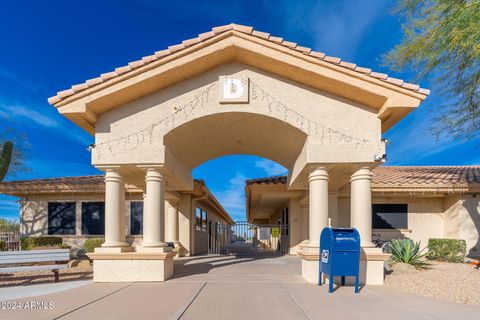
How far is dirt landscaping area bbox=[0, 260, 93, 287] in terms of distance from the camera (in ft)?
27.1

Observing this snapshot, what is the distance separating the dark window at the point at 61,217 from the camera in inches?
591

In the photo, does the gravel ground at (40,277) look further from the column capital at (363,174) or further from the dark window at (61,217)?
the column capital at (363,174)

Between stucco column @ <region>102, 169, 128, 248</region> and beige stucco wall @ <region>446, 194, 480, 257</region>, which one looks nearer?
stucco column @ <region>102, 169, 128, 248</region>

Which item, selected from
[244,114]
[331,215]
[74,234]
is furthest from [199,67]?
[74,234]

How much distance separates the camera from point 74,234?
1501 cm

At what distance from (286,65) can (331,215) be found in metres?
7.60

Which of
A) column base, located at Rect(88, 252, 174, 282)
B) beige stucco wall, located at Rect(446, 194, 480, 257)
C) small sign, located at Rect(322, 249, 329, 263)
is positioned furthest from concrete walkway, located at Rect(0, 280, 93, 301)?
beige stucco wall, located at Rect(446, 194, 480, 257)

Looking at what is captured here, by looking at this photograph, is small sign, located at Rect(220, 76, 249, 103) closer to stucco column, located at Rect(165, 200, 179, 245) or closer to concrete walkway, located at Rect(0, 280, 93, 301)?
concrete walkway, located at Rect(0, 280, 93, 301)

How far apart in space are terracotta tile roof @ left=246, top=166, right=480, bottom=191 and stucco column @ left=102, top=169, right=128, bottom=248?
7811mm

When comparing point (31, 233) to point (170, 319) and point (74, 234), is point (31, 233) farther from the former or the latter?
point (170, 319)

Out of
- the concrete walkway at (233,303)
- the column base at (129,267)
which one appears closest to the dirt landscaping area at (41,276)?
the column base at (129,267)

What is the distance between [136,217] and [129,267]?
7.62 meters

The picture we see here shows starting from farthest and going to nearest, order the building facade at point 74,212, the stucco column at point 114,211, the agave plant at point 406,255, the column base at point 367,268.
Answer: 1. the building facade at point 74,212
2. the agave plant at point 406,255
3. the stucco column at point 114,211
4. the column base at point 367,268

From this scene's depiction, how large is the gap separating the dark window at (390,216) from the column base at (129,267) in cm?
1156
